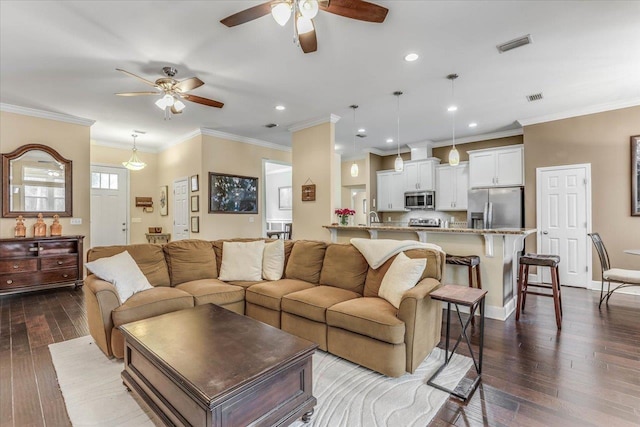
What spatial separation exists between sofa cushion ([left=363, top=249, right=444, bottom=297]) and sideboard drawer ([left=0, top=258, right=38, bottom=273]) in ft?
16.1

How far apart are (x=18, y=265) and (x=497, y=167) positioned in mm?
8061

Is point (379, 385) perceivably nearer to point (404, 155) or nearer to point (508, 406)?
point (508, 406)

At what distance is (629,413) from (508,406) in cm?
70

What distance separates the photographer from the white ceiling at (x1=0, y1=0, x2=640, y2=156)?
2553 mm

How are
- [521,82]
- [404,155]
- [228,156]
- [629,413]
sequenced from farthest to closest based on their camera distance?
[404,155]
[228,156]
[521,82]
[629,413]

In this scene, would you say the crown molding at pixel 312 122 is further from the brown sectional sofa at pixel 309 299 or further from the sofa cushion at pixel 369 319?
the sofa cushion at pixel 369 319

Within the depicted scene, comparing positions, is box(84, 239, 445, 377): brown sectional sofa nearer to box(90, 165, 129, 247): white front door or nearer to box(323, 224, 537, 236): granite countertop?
box(323, 224, 537, 236): granite countertop

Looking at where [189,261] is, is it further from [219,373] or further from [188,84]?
[219,373]

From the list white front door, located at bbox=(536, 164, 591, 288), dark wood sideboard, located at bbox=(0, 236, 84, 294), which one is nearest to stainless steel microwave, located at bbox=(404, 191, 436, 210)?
white front door, located at bbox=(536, 164, 591, 288)

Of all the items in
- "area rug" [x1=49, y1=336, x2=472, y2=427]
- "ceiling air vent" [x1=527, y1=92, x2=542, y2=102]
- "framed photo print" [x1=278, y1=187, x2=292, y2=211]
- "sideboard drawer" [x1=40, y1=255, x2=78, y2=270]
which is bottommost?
"area rug" [x1=49, y1=336, x2=472, y2=427]

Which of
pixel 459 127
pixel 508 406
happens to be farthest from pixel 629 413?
pixel 459 127

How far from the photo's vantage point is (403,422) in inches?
71.3

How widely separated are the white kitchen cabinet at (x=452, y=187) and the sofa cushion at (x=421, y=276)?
4.32 meters

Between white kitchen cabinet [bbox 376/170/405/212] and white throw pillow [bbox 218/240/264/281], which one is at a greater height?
white kitchen cabinet [bbox 376/170/405/212]
